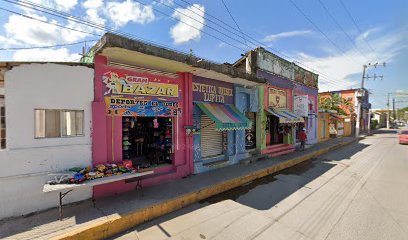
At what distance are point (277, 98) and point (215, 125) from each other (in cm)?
606

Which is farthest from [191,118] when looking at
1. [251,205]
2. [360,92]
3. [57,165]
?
[360,92]

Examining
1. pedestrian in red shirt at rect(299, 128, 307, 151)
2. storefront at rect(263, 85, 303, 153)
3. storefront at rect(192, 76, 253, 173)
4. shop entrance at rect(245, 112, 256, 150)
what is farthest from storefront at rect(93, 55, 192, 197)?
pedestrian in red shirt at rect(299, 128, 307, 151)

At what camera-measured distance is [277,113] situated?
11.9 metres

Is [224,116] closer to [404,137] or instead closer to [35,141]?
[35,141]

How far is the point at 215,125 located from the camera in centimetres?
885

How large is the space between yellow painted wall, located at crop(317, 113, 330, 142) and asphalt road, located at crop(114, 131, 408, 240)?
1142 cm

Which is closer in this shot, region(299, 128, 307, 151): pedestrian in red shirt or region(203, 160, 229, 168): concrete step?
region(203, 160, 229, 168): concrete step

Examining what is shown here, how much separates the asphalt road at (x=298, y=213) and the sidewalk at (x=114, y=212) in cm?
26

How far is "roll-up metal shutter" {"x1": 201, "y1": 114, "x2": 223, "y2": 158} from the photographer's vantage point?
28.5 feet

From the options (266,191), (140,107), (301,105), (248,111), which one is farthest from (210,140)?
(301,105)

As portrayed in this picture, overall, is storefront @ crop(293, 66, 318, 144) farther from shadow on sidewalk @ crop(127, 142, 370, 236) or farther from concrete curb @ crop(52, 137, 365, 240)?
concrete curb @ crop(52, 137, 365, 240)

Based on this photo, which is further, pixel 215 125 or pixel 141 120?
pixel 215 125

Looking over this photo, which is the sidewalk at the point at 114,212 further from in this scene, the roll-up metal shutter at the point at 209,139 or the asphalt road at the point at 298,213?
the roll-up metal shutter at the point at 209,139

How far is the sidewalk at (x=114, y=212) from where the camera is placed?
3984 mm
